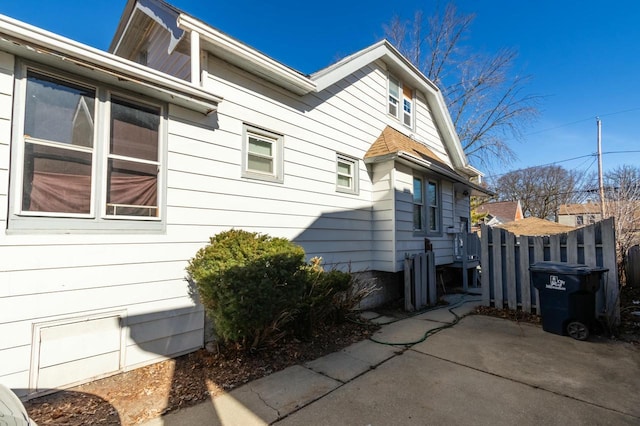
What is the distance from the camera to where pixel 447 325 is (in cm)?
550

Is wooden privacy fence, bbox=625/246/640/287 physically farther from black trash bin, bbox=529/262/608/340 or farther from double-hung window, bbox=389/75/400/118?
double-hung window, bbox=389/75/400/118

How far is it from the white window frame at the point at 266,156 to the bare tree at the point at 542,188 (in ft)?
128

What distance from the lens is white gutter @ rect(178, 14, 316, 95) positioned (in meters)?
4.19

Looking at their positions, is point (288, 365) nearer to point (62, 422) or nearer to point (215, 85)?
point (62, 422)

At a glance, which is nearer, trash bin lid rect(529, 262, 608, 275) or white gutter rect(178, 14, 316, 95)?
white gutter rect(178, 14, 316, 95)

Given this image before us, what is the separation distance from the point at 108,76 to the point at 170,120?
2.70 ft

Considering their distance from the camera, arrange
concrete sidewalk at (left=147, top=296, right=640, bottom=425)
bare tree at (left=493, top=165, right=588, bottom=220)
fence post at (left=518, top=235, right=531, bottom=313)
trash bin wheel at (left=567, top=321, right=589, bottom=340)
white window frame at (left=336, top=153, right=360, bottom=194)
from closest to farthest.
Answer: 1. concrete sidewalk at (left=147, top=296, right=640, bottom=425)
2. trash bin wheel at (left=567, top=321, right=589, bottom=340)
3. fence post at (left=518, top=235, right=531, bottom=313)
4. white window frame at (left=336, top=153, right=360, bottom=194)
5. bare tree at (left=493, top=165, right=588, bottom=220)

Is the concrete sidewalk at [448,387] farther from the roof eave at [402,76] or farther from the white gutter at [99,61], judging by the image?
the roof eave at [402,76]

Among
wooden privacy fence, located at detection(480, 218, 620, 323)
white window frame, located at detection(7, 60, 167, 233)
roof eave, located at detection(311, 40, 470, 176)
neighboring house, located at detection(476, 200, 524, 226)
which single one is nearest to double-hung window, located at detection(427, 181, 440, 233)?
wooden privacy fence, located at detection(480, 218, 620, 323)

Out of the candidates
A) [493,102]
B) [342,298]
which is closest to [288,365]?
[342,298]

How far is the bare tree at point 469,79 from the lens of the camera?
1633 centimetres

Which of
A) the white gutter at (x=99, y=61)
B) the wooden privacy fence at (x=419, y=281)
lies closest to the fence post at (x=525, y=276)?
the wooden privacy fence at (x=419, y=281)

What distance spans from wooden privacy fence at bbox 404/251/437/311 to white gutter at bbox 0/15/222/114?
5.27m

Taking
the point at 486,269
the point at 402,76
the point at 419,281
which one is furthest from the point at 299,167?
the point at 402,76
